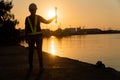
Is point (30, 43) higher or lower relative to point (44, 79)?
higher

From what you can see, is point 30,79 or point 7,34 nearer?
point 30,79

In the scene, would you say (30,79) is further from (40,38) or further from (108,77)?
(108,77)

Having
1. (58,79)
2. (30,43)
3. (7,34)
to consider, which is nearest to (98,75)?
(58,79)

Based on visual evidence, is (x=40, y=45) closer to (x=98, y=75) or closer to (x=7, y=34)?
(x=98, y=75)

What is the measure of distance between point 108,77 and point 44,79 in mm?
2087

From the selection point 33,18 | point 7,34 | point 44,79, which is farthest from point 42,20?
point 7,34

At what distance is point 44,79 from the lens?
34.1 feet

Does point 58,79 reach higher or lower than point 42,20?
lower

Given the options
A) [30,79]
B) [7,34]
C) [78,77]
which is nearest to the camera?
[30,79]

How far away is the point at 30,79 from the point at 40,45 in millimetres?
1089

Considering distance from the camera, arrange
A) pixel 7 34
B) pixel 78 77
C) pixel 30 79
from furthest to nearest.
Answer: pixel 7 34, pixel 78 77, pixel 30 79

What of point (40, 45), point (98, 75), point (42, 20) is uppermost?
point (42, 20)

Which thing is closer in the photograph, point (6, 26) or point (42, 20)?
point (42, 20)

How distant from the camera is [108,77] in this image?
11227 millimetres
